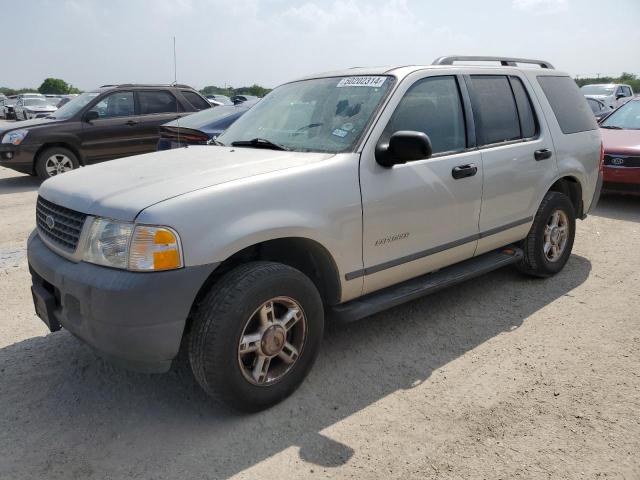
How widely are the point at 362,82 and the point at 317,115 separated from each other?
1.23ft

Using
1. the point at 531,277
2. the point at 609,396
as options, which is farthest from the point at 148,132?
the point at 609,396

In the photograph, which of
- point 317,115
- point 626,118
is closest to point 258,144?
point 317,115

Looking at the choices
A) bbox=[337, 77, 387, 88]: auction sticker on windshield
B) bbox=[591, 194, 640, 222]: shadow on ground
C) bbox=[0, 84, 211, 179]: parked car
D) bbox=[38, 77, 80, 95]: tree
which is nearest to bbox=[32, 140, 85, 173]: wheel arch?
bbox=[0, 84, 211, 179]: parked car

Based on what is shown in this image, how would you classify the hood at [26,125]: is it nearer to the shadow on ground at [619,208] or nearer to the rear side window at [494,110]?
the rear side window at [494,110]

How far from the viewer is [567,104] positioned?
5.02 metres

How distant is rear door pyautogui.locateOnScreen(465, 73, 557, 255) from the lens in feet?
13.5

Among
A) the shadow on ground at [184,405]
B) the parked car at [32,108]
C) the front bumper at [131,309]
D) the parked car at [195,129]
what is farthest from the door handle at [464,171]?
the parked car at [32,108]

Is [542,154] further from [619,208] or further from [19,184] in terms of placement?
[19,184]

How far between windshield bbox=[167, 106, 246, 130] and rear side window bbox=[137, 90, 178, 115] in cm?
241

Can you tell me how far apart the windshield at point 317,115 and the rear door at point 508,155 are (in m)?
0.97

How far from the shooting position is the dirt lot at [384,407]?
2.62 m

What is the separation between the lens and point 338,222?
10.2 feet

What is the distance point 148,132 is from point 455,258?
26.2 ft

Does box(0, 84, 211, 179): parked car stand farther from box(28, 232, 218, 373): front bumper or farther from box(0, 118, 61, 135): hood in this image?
box(28, 232, 218, 373): front bumper
